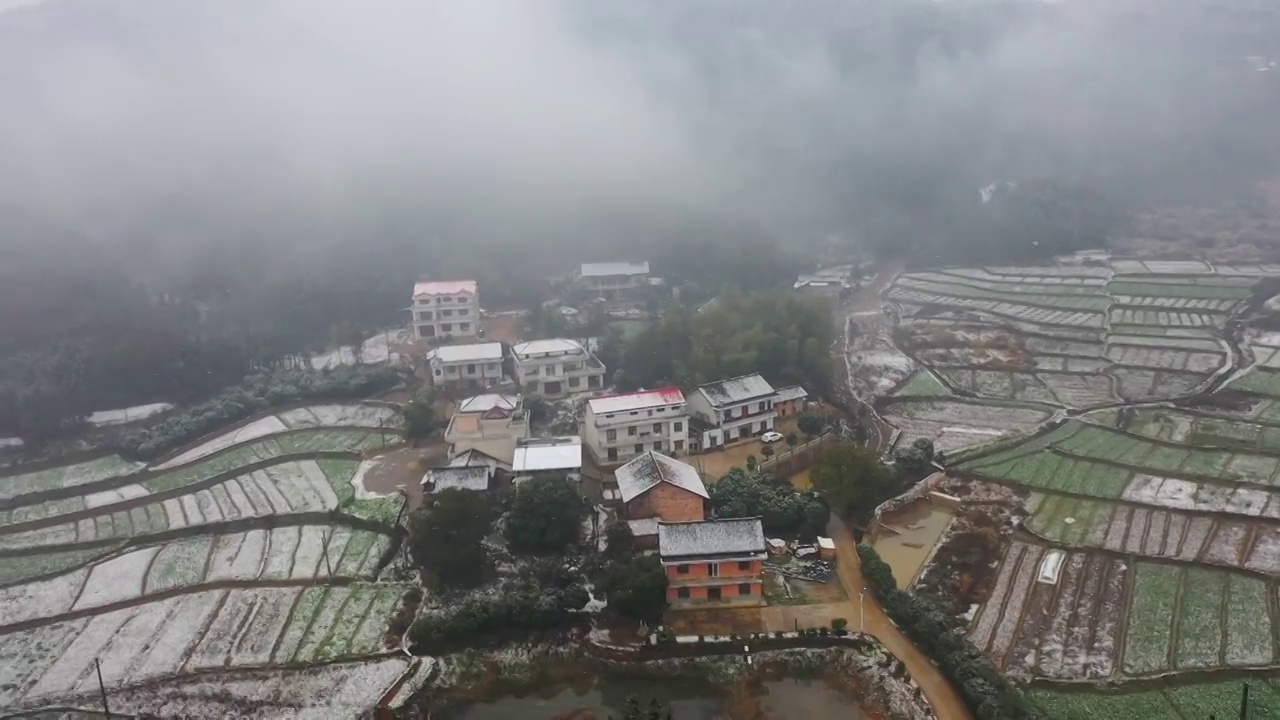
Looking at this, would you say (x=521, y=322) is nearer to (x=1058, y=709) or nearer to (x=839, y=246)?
(x=839, y=246)

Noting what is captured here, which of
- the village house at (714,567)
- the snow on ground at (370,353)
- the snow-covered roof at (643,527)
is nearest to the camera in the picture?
the village house at (714,567)

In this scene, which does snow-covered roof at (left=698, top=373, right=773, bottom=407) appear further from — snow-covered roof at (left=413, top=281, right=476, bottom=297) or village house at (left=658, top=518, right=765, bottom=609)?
snow-covered roof at (left=413, top=281, right=476, bottom=297)

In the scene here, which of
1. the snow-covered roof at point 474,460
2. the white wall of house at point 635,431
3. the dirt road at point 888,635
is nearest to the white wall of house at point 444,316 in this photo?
the white wall of house at point 635,431

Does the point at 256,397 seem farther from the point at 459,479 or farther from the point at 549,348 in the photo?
the point at 459,479

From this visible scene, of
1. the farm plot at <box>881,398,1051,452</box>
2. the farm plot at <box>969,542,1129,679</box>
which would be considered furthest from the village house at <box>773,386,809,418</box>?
the farm plot at <box>969,542,1129,679</box>

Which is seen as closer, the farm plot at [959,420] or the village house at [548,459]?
the village house at [548,459]

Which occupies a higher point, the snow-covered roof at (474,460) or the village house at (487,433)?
the village house at (487,433)

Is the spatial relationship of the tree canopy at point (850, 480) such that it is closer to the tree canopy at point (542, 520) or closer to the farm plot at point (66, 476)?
the tree canopy at point (542, 520)
